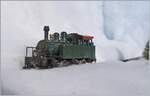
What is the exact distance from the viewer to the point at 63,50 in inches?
864

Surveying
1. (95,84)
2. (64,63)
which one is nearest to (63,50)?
(64,63)

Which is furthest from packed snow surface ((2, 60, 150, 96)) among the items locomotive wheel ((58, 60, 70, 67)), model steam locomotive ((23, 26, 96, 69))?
model steam locomotive ((23, 26, 96, 69))

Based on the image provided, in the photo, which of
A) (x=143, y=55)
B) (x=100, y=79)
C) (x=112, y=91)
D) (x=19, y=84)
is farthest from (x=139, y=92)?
(x=143, y=55)

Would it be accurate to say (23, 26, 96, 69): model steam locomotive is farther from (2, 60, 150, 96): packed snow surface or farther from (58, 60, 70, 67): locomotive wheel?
(2, 60, 150, 96): packed snow surface

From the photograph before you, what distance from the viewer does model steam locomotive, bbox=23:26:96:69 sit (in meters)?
21.6

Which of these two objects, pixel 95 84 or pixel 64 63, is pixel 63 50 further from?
pixel 95 84

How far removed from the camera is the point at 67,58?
21531mm

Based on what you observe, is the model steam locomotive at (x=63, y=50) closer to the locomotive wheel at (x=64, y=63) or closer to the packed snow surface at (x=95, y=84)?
the locomotive wheel at (x=64, y=63)

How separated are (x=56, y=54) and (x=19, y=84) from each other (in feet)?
35.8

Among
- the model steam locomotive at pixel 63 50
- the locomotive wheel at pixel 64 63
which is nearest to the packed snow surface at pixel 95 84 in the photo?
the locomotive wheel at pixel 64 63

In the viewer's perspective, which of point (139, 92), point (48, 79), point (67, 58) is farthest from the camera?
point (67, 58)

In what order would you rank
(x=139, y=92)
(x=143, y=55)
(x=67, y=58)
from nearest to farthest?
(x=139, y=92) < (x=143, y=55) < (x=67, y=58)

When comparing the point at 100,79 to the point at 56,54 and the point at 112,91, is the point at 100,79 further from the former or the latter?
the point at 56,54

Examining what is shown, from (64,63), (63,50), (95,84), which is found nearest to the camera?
(95,84)
